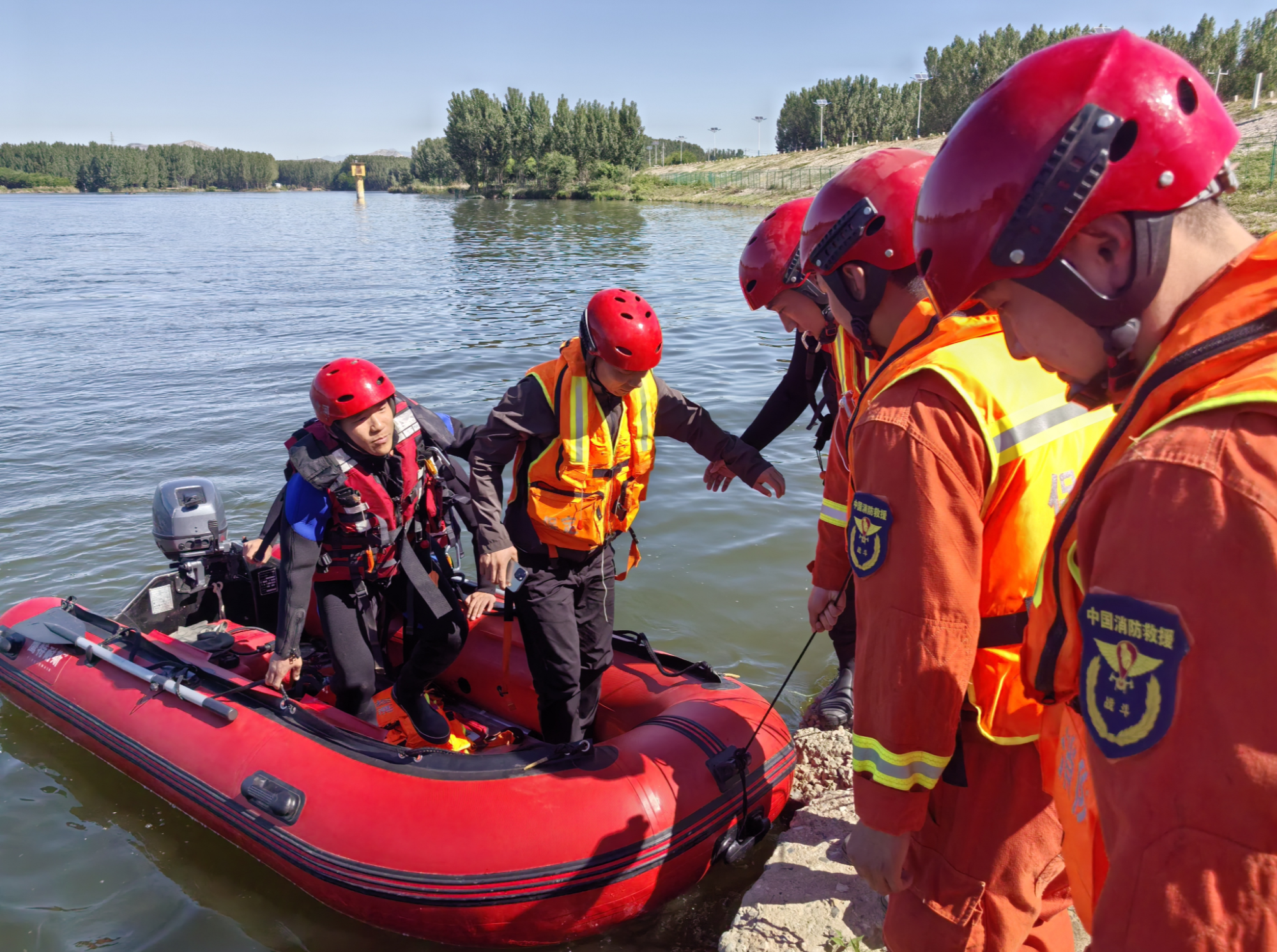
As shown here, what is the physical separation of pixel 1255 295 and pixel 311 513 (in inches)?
138

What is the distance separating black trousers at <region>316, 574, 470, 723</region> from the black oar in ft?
1.64

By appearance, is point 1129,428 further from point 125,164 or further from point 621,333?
point 125,164

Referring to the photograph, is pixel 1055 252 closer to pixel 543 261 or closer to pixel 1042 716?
pixel 1042 716

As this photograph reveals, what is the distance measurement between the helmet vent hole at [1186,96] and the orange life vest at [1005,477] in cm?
53

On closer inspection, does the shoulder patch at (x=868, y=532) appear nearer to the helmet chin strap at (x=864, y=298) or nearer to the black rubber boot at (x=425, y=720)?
the helmet chin strap at (x=864, y=298)

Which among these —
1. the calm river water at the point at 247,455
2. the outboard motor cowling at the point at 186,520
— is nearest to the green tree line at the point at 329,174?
the calm river water at the point at 247,455

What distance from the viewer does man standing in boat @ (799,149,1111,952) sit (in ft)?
4.82

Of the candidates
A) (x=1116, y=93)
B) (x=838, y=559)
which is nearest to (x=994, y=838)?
(x=838, y=559)

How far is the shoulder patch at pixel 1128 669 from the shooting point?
0.82 metres

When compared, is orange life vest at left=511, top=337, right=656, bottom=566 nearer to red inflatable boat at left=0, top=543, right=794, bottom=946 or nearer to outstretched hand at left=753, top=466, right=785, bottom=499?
outstretched hand at left=753, top=466, right=785, bottom=499

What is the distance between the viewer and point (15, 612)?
5066 millimetres

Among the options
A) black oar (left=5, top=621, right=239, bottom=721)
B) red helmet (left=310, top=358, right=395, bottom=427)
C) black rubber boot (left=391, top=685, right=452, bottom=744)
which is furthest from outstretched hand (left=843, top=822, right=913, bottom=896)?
black oar (left=5, top=621, right=239, bottom=721)

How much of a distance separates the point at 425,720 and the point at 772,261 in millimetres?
2735

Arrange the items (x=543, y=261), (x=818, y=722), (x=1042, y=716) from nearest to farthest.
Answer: (x=1042, y=716)
(x=818, y=722)
(x=543, y=261)
